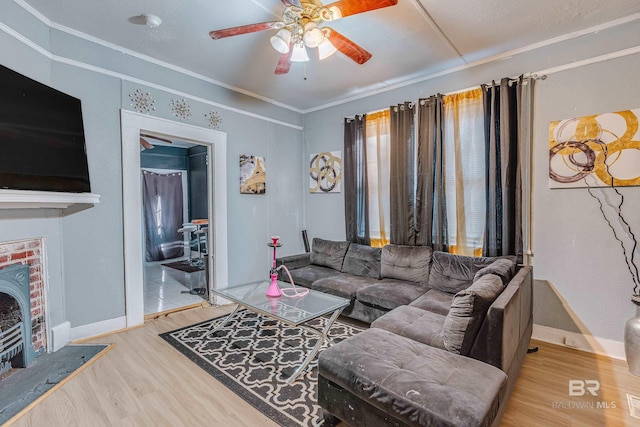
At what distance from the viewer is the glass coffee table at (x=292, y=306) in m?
2.29

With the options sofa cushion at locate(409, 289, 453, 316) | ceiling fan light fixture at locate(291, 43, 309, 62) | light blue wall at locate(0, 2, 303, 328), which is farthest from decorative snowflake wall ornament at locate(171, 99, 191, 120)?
sofa cushion at locate(409, 289, 453, 316)

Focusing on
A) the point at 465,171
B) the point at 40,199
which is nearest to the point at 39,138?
the point at 40,199

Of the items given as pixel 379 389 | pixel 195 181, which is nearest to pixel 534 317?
pixel 379 389

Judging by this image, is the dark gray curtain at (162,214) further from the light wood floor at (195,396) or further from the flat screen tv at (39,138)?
the light wood floor at (195,396)

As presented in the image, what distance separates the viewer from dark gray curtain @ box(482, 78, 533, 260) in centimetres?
291

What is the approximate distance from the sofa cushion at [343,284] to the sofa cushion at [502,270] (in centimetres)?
120

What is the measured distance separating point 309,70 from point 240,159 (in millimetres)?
1476

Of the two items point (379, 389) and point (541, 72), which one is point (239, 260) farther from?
point (541, 72)

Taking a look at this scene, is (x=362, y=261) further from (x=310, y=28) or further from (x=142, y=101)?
(x=142, y=101)

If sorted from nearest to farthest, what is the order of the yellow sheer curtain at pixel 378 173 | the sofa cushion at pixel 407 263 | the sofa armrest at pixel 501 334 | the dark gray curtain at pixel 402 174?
the sofa armrest at pixel 501 334 → the sofa cushion at pixel 407 263 → the dark gray curtain at pixel 402 174 → the yellow sheer curtain at pixel 378 173

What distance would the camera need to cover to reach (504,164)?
9.68 feet

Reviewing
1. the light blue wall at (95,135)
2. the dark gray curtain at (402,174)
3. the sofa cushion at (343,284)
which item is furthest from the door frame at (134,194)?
the dark gray curtain at (402,174)

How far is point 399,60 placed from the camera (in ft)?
10.5

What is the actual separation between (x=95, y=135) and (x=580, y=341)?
16.1 ft
